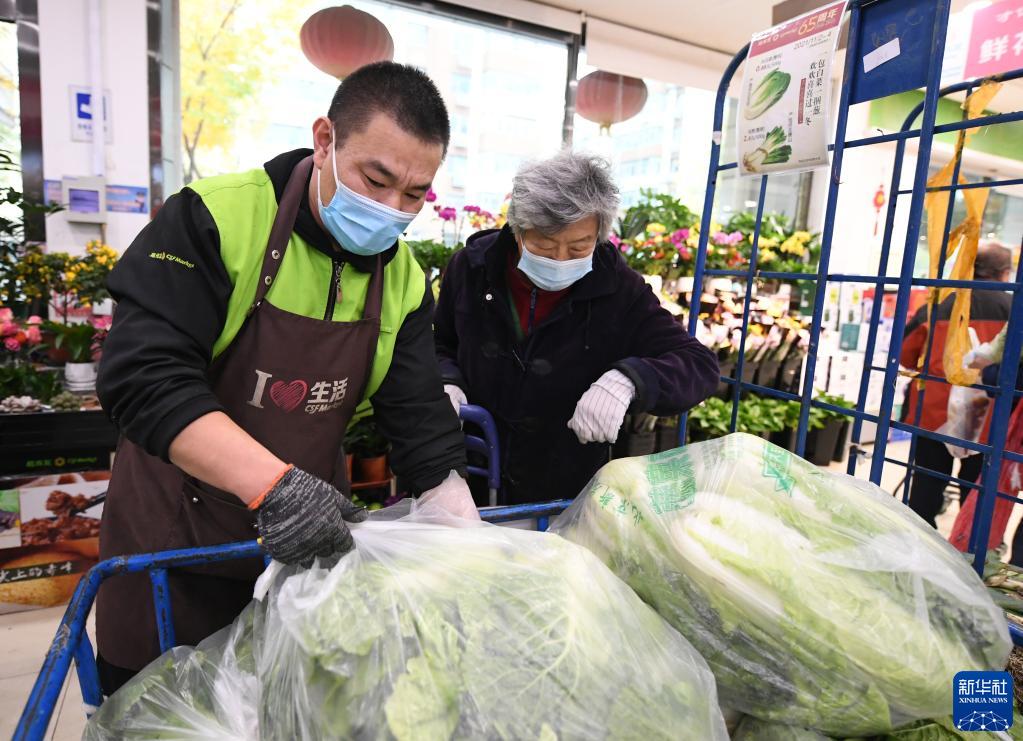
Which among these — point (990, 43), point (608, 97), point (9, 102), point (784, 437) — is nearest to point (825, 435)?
point (784, 437)

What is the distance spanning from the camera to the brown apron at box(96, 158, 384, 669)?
1.04 metres

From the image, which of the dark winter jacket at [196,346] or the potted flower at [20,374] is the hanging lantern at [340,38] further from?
the dark winter jacket at [196,346]

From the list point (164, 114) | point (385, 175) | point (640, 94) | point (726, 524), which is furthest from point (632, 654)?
point (640, 94)

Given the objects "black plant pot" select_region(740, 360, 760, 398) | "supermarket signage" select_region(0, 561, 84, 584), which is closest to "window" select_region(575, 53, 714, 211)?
"black plant pot" select_region(740, 360, 760, 398)

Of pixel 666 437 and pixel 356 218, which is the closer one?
pixel 356 218

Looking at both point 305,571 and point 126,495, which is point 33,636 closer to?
point 126,495

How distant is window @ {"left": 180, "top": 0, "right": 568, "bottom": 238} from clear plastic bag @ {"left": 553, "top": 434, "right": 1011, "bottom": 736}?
3.57 m

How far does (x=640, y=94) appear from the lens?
581 cm

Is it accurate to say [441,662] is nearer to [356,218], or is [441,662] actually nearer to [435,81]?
[356,218]

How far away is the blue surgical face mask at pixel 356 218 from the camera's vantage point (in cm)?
105

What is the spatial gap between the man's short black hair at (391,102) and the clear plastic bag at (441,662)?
646 mm

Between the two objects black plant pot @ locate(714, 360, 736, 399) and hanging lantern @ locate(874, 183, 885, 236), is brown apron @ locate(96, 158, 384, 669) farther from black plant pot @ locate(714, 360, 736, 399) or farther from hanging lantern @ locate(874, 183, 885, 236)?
hanging lantern @ locate(874, 183, 885, 236)

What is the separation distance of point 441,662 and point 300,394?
0.61 meters

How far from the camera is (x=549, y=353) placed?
1.66 metres
